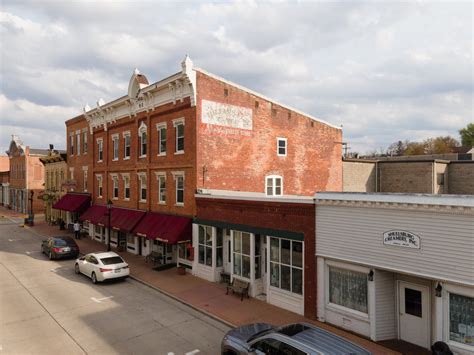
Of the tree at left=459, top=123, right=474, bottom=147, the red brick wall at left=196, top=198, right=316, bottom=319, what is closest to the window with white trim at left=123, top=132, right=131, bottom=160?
the red brick wall at left=196, top=198, right=316, bottom=319

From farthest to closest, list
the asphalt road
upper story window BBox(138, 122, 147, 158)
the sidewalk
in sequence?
upper story window BBox(138, 122, 147, 158)
the sidewalk
the asphalt road

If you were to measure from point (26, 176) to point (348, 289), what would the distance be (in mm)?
57779

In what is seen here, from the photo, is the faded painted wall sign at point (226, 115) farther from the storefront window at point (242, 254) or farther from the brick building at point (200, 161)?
the storefront window at point (242, 254)

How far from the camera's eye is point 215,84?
72.2ft

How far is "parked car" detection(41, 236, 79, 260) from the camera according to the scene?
2459cm

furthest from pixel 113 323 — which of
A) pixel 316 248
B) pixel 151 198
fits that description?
pixel 151 198

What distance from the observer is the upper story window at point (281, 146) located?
86.7 ft

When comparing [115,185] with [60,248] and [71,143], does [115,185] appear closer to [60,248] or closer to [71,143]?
[60,248]

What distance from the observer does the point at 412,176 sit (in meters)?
29.6

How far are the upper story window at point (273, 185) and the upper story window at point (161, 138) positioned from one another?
7837 mm

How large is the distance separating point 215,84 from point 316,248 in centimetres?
1284

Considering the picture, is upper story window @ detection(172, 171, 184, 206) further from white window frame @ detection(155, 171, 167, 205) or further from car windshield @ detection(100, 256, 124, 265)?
car windshield @ detection(100, 256, 124, 265)

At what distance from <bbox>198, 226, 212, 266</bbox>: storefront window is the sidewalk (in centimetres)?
112

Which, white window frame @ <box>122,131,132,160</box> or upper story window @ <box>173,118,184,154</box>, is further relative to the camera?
white window frame @ <box>122,131,132,160</box>
